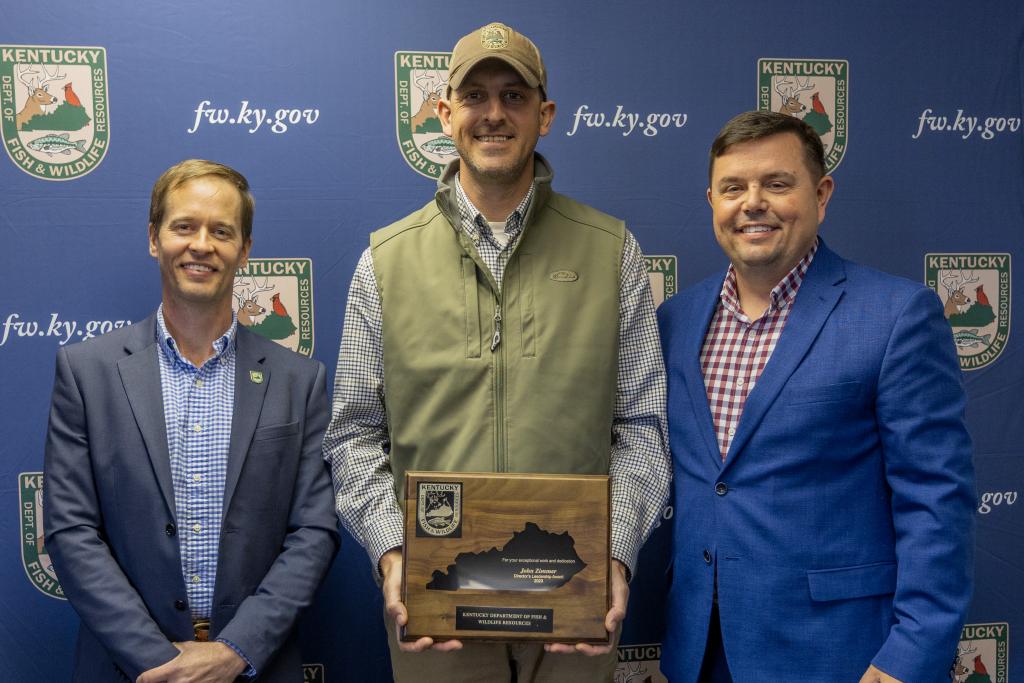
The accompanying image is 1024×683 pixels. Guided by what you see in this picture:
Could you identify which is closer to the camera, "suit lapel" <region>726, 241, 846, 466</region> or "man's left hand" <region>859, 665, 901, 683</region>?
"man's left hand" <region>859, 665, 901, 683</region>

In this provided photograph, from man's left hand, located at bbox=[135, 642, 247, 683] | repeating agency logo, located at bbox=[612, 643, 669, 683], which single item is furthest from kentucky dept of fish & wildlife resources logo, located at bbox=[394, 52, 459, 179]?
repeating agency logo, located at bbox=[612, 643, 669, 683]

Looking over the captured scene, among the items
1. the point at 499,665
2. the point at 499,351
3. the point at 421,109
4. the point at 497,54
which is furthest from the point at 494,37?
the point at 499,665

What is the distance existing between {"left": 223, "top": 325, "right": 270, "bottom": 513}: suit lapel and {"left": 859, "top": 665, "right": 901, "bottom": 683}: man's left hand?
1306 mm

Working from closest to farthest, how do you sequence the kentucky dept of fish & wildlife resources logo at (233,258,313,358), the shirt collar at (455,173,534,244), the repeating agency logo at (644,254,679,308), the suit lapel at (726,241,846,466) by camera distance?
the suit lapel at (726,241,846,466), the shirt collar at (455,173,534,244), the kentucky dept of fish & wildlife resources logo at (233,258,313,358), the repeating agency logo at (644,254,679,308)

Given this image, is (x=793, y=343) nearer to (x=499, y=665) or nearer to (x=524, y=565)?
(x=524, y=565)

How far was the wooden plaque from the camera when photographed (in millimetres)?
1577

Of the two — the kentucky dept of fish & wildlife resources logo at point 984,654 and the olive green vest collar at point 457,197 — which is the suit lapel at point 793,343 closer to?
the olive green vest collar at point 457,197

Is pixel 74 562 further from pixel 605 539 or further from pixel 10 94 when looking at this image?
pixel 10 94

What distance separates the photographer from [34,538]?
2234mm

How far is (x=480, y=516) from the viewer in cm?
158

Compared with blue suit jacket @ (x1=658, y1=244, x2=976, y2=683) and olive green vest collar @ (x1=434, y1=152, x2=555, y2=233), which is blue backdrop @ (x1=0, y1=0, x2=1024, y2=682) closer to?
olive green vest collar @ (x1=434, y1=152, x2=555, y2=233)

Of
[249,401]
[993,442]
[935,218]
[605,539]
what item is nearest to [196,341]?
[249,401]

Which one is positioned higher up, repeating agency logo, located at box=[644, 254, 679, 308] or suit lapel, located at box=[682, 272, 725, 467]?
repeating agency logo, located at box=[644, 254, 679, 308]

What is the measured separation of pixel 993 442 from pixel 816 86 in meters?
1.19
